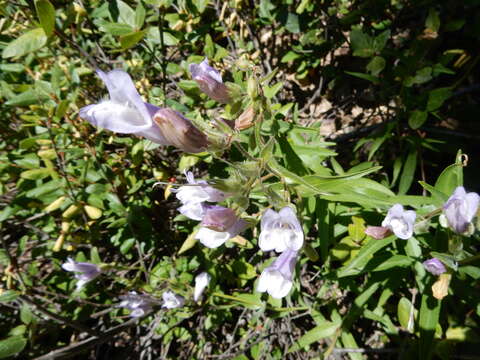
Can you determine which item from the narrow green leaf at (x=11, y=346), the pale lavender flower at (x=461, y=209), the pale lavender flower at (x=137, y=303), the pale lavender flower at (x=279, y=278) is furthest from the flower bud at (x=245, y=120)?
the narrow green leaf at (x=11, y=346)

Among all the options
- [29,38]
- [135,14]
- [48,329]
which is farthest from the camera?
[48,329]

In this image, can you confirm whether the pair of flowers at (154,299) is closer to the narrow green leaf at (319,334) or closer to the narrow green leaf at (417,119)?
the narrow green leaf at (319,334)

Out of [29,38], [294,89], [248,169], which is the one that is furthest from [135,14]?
[294,89]

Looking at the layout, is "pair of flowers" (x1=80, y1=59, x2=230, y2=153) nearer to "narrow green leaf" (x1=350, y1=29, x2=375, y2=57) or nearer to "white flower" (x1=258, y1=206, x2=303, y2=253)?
"white flower" (x1=258, y1=206, x2=303, y2=253)

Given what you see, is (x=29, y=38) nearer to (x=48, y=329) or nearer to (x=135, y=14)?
(x=135, y=14)

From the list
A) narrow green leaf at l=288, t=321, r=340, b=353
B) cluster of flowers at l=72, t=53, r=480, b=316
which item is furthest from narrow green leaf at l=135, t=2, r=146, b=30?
narrow green leaf at l=288, t=321, r=340, b=353

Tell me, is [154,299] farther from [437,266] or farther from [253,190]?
[437,266]
